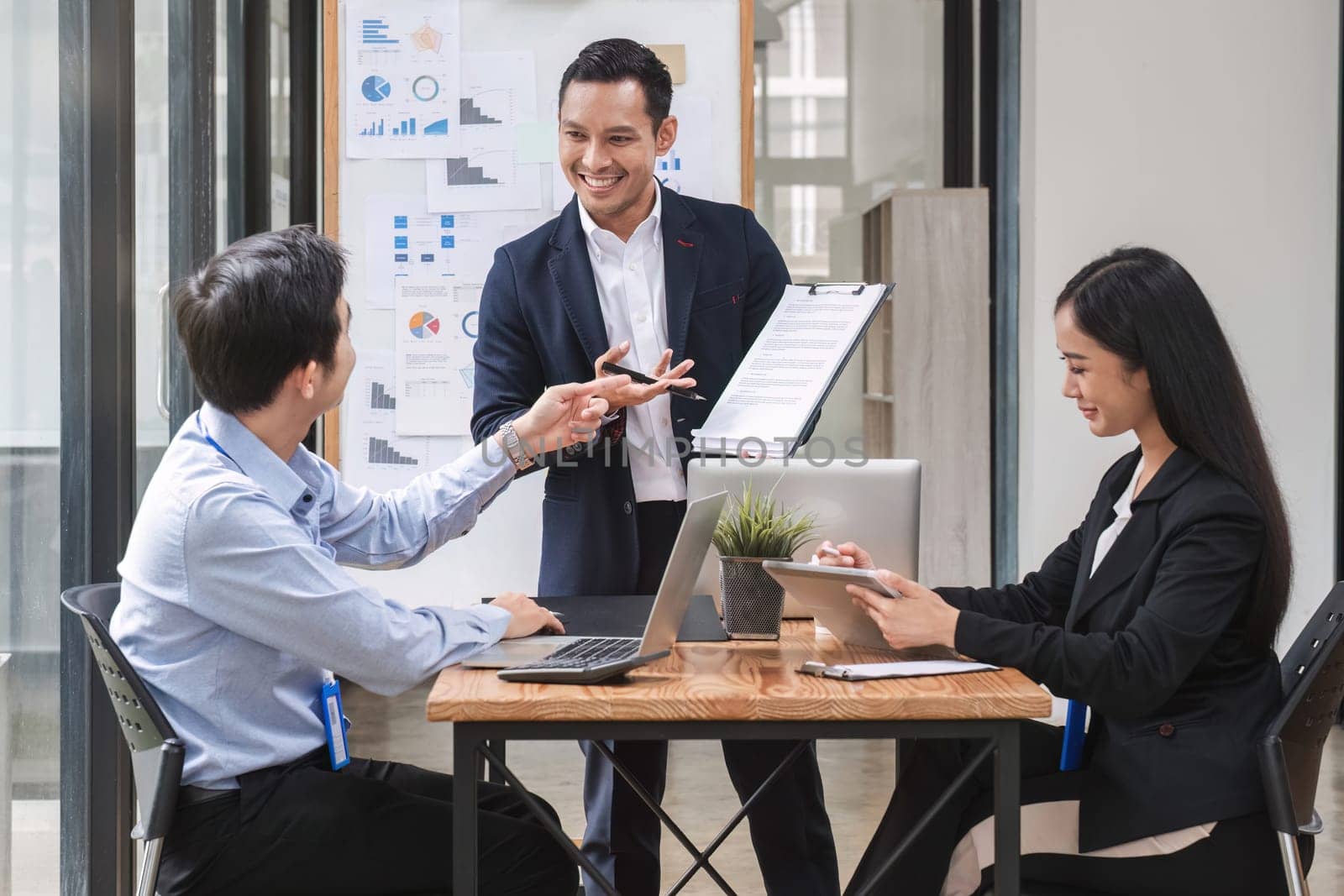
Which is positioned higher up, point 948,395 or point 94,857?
point 948,395

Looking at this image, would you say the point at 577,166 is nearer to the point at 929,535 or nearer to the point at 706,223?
the point at 706,223

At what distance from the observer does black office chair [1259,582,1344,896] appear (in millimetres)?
1684

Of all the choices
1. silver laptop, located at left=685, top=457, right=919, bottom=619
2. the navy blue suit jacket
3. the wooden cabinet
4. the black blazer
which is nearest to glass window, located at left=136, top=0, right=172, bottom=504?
the navy blue suit jacket

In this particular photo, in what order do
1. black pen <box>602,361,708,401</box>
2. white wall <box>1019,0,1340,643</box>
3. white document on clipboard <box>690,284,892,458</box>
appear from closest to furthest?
1. white document on clipboard <box>690,284,892,458</box>
2. black pen <box>602,361,708,401</box>
3. white wall <box>1019,0,1340,643</box>

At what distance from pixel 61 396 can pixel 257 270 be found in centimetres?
111

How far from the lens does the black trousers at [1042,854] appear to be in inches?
67.2

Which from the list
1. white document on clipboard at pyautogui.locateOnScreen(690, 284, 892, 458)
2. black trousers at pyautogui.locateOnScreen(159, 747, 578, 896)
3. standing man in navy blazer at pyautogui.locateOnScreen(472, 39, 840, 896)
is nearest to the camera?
black trousers at pyautogui.locateOnScreen(159, 747, 578, 896)

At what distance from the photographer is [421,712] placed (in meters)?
5.35

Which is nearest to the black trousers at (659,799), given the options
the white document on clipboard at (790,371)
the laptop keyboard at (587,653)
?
the white document on clipboard at (790,371)

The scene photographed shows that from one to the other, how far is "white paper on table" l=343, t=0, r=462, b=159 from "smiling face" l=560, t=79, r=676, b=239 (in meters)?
0.99

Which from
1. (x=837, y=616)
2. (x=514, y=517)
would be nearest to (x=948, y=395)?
(x=514, y=517)

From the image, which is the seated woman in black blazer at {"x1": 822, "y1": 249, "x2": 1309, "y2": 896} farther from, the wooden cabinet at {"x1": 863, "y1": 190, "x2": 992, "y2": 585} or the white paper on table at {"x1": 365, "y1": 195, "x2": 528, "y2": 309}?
the wooden cabinet at {"x1": 863, "y1": 190, "x2": 992, "y2": 585}

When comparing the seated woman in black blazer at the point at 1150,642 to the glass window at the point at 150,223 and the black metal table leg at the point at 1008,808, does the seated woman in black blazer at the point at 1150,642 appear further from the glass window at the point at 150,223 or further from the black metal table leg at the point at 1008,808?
the glass window at the point at 150,223

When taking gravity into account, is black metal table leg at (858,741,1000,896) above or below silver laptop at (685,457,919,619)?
below
